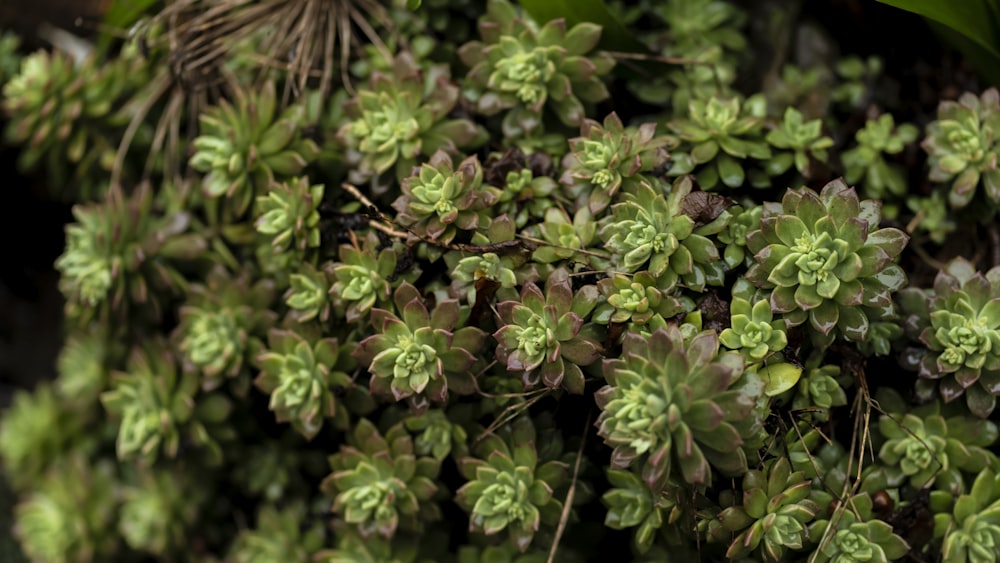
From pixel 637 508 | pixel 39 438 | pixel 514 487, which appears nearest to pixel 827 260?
pixel 637 508

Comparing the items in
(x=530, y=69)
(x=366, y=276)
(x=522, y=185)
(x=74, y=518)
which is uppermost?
(x=530, y=69)

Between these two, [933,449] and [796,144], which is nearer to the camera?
[933,449]

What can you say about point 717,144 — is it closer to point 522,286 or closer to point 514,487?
point 522,286

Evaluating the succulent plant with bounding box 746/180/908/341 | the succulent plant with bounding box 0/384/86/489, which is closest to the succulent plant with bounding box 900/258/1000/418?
the succulent plant with bounding box 746/180/908/341

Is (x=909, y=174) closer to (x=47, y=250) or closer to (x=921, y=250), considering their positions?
(x=921, y=250)

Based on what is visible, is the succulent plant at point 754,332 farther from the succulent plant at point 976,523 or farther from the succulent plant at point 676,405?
the succulent plant at point 976,523

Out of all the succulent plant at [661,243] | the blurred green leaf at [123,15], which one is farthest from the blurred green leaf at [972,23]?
the blurred green leaf at [123,15]
